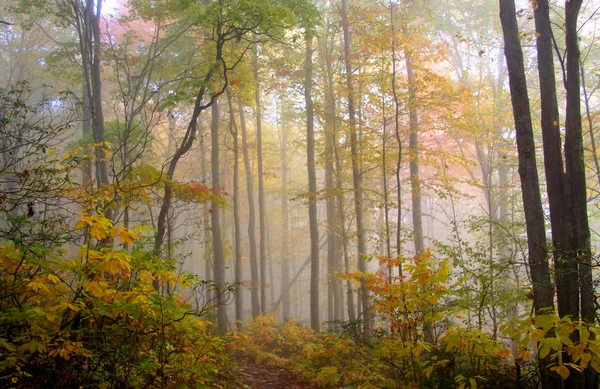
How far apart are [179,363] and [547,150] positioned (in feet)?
17.5

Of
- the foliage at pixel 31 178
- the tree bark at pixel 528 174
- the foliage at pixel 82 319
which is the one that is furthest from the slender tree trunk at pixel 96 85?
the tree bark at pixel 528 174

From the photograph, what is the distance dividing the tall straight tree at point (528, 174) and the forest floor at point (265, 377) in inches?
168

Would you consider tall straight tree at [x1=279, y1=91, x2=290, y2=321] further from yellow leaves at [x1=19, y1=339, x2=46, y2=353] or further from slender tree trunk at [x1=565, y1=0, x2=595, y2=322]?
yellow leaves at [x1=19, y1=339, x2=46, y2=353]

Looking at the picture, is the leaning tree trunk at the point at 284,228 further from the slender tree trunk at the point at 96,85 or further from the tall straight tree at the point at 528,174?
the tall straight tree at the point at 528,174

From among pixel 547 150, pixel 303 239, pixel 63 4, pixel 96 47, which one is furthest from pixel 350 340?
pixel 303 239

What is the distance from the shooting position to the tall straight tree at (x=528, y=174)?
4.85 m

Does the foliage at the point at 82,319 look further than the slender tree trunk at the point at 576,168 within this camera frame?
No

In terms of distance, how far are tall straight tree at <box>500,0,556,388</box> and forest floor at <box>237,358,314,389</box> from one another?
428 centimetres

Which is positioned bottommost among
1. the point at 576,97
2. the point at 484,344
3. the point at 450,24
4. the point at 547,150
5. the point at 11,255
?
the point at 484,344

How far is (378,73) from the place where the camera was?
9.76 metres

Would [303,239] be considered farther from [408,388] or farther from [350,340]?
[408,388]

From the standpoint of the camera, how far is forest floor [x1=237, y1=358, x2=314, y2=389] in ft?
23.7


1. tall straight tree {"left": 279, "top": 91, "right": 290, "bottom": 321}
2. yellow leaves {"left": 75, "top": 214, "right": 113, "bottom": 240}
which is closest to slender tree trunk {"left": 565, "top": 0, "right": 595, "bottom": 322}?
yellow leaves {"left": 75, "top": 214, "right": 113, "bottom": 240}

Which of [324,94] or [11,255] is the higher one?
[324,94]
